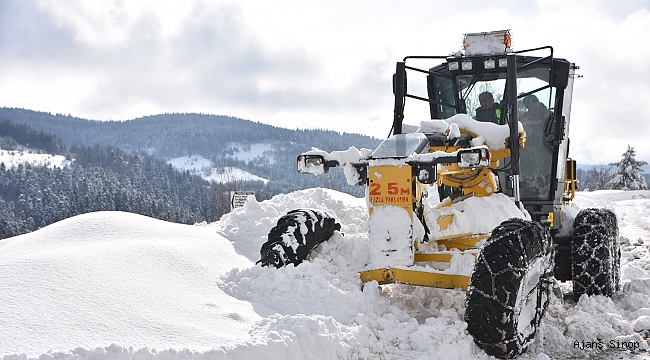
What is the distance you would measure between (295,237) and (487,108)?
9.60ft

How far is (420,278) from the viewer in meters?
4.04

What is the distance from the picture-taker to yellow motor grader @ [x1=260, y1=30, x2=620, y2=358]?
12.2 ft

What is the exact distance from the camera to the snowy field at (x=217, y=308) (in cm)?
264

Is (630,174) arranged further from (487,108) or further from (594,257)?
(487,108)

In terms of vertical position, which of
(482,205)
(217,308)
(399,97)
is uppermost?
(399,97)

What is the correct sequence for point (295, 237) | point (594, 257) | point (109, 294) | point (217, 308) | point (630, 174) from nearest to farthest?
point (109, 294) → point (217, 308) → point (295, 237) → point (594, 257) → point (630, 174)

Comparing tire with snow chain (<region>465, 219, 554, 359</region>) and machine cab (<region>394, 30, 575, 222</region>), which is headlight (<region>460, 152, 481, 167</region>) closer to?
tire with snow chain (<region>465, 219, 554, 359</region>)

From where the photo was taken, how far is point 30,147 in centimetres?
14300

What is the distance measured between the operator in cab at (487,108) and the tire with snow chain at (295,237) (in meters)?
2.36

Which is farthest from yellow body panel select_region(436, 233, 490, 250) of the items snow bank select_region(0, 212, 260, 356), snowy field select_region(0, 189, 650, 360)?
snow bank select_region(0, 212, 260, 356)

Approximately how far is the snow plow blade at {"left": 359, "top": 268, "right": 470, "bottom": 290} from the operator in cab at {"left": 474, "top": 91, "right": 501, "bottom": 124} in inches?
95.1

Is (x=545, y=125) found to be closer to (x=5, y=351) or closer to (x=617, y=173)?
(x=5, y=351)

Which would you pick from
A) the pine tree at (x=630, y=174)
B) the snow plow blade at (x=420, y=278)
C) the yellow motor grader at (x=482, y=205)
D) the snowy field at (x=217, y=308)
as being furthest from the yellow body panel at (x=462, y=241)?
the pine tree at (x=630, y=174)

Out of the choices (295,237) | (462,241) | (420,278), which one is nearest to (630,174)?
(462,241)
